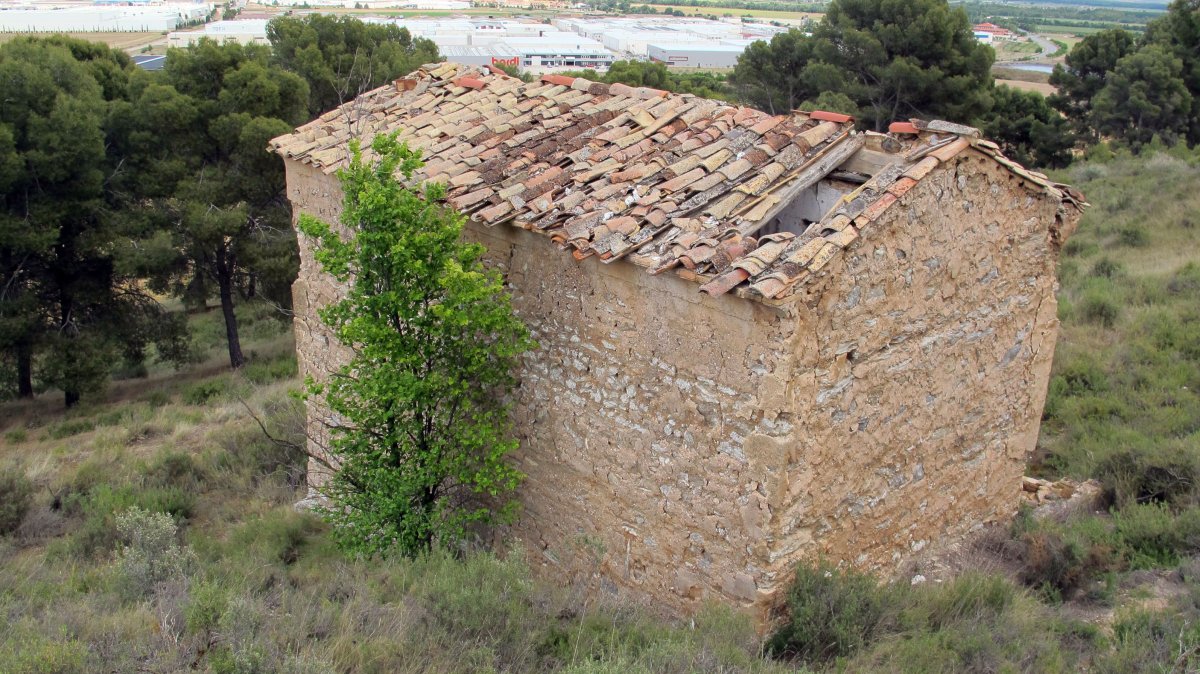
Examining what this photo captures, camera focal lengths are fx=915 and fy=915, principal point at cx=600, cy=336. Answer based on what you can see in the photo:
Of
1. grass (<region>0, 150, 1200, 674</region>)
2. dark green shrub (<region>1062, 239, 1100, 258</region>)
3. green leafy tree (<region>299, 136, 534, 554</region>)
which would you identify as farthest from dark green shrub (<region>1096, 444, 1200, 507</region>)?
dark green shrub (<region>1062, 239, 1100, 258</region>)

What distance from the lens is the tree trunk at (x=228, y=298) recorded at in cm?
1692

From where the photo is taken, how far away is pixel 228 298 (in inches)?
678

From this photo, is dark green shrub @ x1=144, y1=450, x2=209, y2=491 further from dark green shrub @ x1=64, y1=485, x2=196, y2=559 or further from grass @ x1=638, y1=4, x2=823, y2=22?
grass @ x1=638, y1=4, x2=823, y2=22

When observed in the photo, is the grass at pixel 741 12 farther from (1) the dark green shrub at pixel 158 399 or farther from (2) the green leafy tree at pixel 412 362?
(2) the green leafy tree at pixel 412 362

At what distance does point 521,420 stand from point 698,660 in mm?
2914

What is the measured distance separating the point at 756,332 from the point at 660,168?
182cm

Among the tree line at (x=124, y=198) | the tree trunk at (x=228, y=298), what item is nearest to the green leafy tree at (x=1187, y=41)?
the tree line at (x=124, y=198)

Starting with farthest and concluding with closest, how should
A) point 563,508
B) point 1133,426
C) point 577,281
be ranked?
point 1133,426 < point 563,508 < point 577,281

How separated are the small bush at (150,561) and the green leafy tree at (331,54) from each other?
12478mm

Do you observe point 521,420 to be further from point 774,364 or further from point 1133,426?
point 1133,426

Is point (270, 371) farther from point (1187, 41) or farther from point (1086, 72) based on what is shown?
point (1187, 41)

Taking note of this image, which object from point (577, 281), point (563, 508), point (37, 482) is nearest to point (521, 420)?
point (563, 508)

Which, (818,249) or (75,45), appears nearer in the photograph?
(818,249)

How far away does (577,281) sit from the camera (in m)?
6.30
